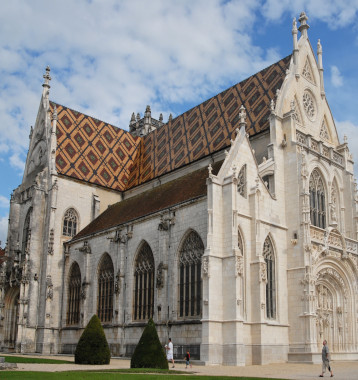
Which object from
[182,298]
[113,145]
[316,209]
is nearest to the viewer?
[182,298]

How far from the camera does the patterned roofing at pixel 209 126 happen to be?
27219mm

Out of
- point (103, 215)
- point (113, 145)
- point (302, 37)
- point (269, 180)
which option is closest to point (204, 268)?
point (269, 180)

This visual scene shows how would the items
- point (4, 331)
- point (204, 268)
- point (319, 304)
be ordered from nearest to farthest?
point (204, 268)
point (319, 304)
point (4, 331)

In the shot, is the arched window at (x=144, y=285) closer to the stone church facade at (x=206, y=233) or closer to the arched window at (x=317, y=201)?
the stone church facade at (x=206, y=233)

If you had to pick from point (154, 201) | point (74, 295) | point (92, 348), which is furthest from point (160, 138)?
point (92, 348)

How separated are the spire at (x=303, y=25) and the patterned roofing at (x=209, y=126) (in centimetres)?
198

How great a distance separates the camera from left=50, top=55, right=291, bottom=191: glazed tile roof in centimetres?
2786

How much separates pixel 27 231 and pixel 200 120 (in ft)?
42.6

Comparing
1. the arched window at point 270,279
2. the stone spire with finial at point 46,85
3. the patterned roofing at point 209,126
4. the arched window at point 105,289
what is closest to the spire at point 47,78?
the stone spire with finial at point 46,85

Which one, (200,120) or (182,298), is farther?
(200,120)

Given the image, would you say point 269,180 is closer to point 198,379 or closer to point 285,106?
point 285,106

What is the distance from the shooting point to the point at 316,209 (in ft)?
84.0

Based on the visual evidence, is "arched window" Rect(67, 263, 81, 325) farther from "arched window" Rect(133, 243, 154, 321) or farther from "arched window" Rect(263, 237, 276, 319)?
"arched window" Rect(263, 237, 276, 319)

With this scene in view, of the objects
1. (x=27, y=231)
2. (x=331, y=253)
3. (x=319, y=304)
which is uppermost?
(x=27, y=231)
